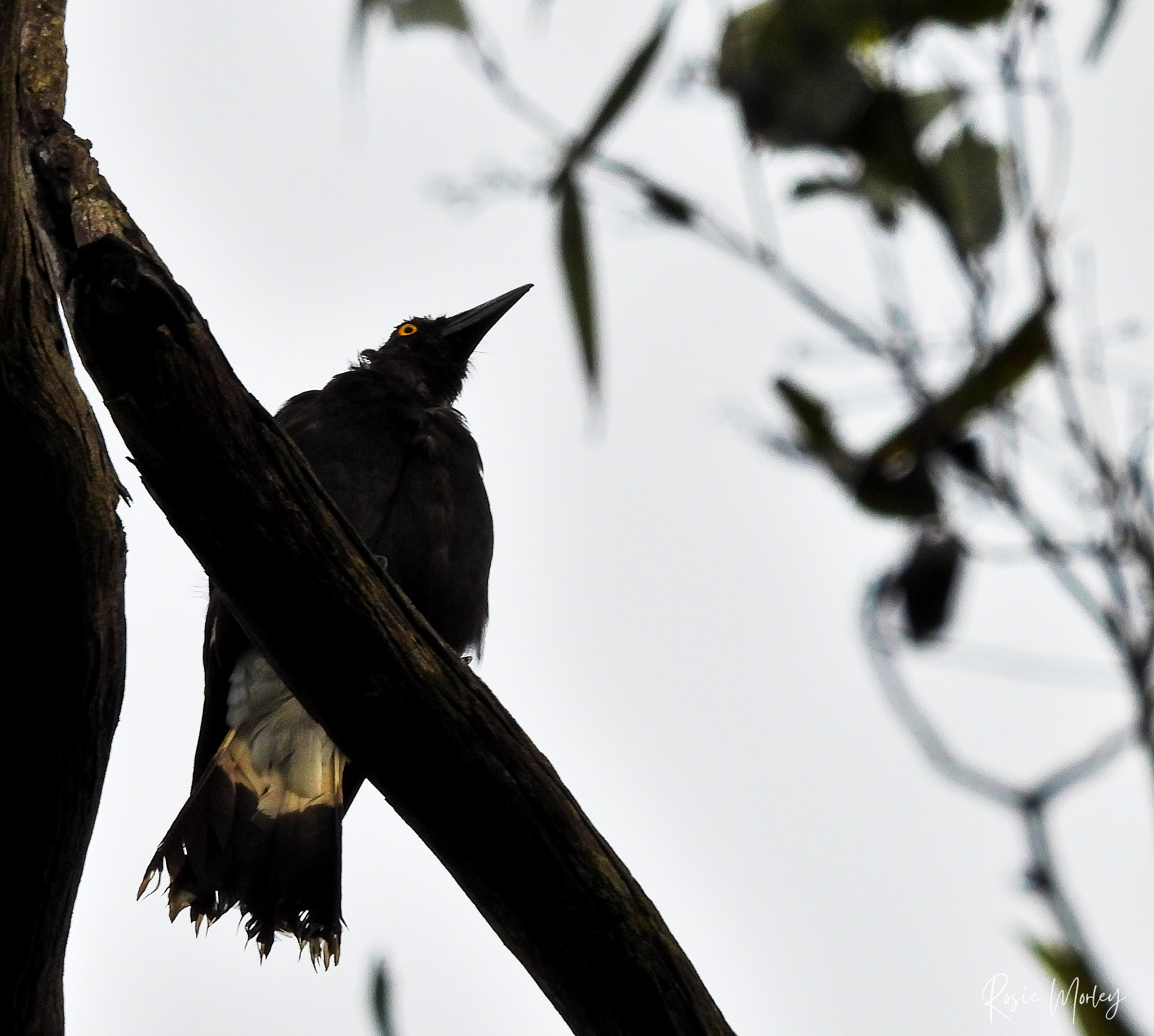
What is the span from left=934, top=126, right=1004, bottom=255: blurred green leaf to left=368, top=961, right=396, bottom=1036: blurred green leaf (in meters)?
1.20

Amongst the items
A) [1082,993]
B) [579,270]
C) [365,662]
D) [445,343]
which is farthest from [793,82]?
[445,343]

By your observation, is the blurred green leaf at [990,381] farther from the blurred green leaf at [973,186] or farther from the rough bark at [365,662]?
the rough bark at [365,662]

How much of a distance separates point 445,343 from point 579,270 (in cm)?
350

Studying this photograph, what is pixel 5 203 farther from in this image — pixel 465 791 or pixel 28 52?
pixel 465 791

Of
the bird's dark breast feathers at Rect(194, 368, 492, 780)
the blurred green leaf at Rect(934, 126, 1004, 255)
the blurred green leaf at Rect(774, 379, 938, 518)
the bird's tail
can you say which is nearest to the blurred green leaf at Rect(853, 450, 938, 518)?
the blurred green leaf at Rect(774, 379, 938, 518)

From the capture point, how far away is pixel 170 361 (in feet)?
7.20

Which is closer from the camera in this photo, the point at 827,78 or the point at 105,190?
the point at 827,78

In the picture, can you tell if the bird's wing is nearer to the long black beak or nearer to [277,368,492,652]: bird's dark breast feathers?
[277,368,492,652]: bird's dark breast feathers

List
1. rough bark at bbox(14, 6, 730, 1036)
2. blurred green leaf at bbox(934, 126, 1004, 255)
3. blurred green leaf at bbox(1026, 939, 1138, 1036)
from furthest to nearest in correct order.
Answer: rough bark at bbox(14, 6, 730, 1036)
blurred green leaf at bbox(934, 126, 1004, 255)
blurred green leaf at bbox(1026, 939, 1138, 1036)

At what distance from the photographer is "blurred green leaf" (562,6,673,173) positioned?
1.57 m

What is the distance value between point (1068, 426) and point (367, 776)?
1.63 metres

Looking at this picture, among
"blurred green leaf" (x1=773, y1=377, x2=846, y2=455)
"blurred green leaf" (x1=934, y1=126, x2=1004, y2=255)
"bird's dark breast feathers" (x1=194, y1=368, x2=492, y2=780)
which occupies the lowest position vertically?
"blurred green leaf" (x1=773, y1=377, x2=846, y2=455)

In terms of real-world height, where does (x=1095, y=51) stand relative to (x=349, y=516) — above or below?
below

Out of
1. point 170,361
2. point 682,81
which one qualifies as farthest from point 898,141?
point 170,361
